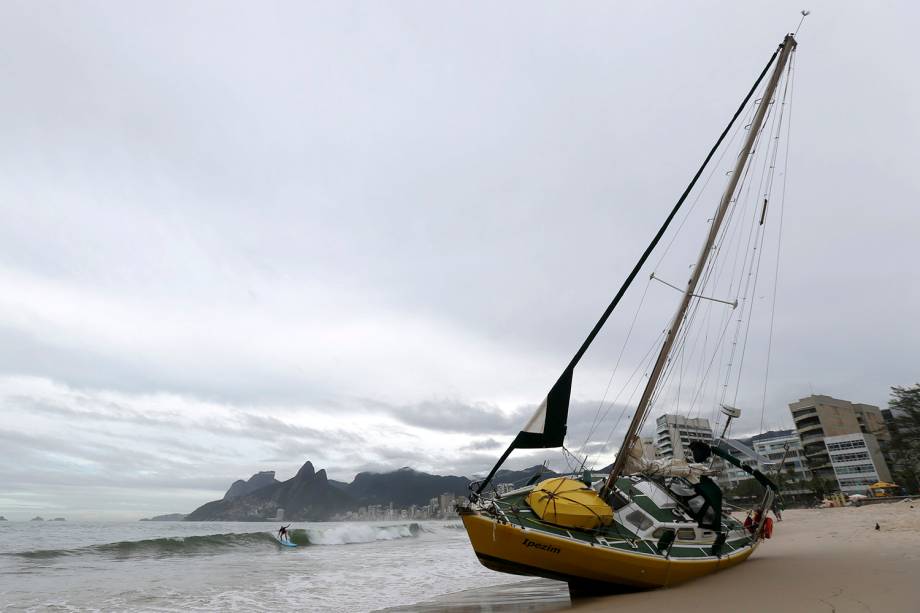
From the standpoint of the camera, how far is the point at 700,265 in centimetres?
1529

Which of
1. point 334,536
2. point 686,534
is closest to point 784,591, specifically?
point 686,534

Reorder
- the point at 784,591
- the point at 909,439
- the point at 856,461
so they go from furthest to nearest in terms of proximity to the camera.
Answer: the point at 856,461 < the point at 909,439 < the point at 784,591

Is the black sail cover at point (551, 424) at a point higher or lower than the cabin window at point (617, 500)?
higher

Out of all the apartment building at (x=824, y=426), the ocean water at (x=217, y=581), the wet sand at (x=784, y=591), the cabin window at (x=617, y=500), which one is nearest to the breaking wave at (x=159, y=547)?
the ocean water at (x=217, y=581)

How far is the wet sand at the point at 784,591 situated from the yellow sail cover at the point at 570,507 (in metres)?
1.76

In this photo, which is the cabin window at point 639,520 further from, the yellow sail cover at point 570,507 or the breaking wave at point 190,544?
the breaking wave at point 190,544

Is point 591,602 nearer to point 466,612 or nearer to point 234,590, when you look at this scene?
point 466,612

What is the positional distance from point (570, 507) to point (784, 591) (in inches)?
183

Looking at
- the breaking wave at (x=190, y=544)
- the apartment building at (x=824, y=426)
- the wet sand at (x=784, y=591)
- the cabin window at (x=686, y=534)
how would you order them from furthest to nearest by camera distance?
the apartment building at (x=824, y=426)
the breaking wave at (x=190, y=544)
the cabin window at (x=686, y=534)
the wet sand at (x=784, y=591)

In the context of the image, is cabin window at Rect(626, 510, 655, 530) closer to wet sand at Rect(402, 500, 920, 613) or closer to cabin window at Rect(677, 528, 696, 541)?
cabin window at Rect(677, 528, 696, 541)

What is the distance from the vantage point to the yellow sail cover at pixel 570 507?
1155cm

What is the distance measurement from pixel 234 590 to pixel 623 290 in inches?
747

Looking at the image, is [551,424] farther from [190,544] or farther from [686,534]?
[190,544]

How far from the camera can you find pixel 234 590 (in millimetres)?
18328
